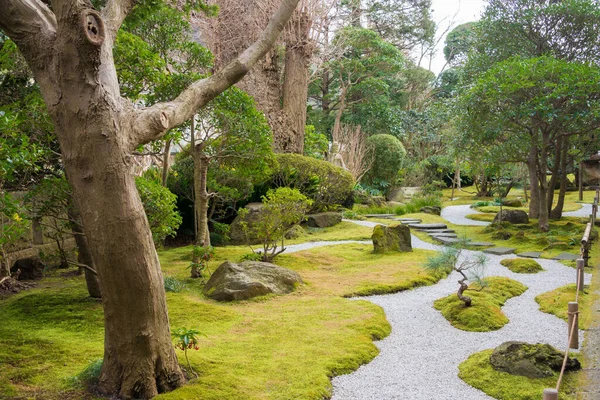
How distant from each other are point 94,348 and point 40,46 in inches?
96.7

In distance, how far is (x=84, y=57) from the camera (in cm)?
276

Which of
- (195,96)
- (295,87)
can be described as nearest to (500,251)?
(295,87)

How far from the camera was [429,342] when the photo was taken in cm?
485

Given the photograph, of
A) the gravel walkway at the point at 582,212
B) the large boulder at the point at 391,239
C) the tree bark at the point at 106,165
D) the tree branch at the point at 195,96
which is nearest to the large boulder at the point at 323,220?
the large boulder at the point at 391,239

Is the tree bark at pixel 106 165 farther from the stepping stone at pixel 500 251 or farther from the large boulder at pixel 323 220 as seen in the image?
the large boulder at pixel 323 220

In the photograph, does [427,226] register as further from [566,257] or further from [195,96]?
[195,96]

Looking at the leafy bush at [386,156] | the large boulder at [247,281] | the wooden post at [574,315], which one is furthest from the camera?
the leafy bush at [386,156]

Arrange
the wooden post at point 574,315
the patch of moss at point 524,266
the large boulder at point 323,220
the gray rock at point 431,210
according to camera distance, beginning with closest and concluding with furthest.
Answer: the wooden post at point 574,315
the patch of moss at point 524,266
the large boulder at point 323,220
the gray rock at point 431,210

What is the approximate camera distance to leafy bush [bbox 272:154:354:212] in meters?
11.8

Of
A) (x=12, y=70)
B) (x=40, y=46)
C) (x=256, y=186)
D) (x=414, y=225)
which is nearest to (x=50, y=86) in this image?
(x=40, y=46)

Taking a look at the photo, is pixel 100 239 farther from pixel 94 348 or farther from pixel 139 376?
pixel 94 348

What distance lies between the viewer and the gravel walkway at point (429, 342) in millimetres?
3762

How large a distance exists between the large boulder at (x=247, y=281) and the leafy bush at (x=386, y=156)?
41.1ft

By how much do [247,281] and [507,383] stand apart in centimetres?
328
